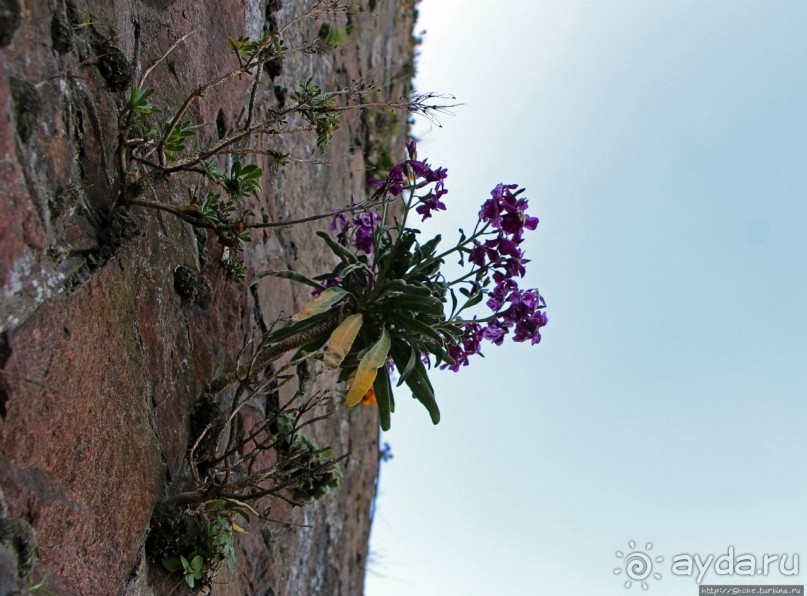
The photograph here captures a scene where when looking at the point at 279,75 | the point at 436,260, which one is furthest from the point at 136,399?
the point at 279,75

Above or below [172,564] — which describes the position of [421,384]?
above

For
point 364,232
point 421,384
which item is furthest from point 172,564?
point 364,232

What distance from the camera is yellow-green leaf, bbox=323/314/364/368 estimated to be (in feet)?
7.11

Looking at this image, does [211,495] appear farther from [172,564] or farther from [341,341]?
[341,341]

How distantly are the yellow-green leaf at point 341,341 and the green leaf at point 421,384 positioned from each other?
0.20 m

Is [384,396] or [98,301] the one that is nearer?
[98,301]

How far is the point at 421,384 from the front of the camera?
2404mm

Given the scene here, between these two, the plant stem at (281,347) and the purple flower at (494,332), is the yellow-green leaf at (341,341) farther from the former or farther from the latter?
the purple flower at (494,332)

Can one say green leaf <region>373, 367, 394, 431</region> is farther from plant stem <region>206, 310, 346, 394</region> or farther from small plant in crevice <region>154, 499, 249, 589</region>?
small plant in crevice <region>154, 499, 249, 589</region>

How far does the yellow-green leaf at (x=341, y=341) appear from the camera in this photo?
2.17 m

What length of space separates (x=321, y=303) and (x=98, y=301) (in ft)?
2.27

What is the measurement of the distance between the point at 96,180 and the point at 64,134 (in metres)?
0.16

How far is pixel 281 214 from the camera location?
10.5 feet

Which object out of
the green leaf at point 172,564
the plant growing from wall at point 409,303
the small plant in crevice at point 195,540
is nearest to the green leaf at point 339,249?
the plant growing from wall at point 409,303
